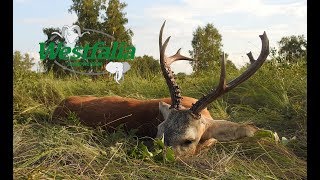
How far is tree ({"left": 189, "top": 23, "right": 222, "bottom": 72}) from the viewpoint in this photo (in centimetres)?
1329

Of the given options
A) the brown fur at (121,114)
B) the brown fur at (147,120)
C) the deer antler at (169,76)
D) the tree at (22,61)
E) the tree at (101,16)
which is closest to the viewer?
the brown fur at (147,120)

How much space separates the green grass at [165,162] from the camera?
351cm

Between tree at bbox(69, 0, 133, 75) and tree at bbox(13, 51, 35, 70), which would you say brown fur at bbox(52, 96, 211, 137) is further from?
tree at bbox(69, 0, 133, 75)

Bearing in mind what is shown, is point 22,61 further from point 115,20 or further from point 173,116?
point 115,20

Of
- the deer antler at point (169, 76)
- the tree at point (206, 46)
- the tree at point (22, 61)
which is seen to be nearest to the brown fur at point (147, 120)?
the deer antler at point (169, 76)

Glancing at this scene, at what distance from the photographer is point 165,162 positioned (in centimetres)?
389

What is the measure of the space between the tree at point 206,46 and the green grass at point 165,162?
4.40m

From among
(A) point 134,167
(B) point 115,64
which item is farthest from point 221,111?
(B) point 115,64

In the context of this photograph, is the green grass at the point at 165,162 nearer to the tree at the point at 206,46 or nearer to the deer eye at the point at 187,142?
the deer eye at the point at 187,142

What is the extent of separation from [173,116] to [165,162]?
1.96 ft

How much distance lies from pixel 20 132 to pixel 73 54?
7.06 m
